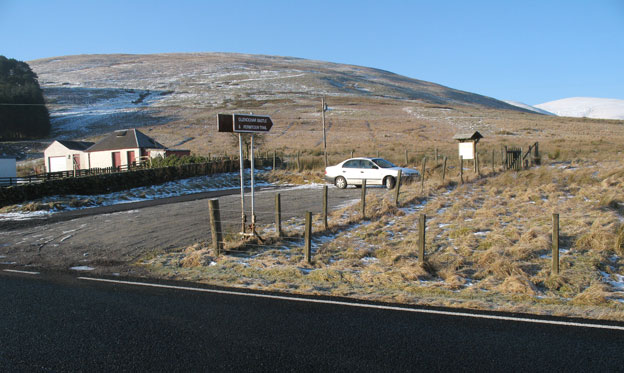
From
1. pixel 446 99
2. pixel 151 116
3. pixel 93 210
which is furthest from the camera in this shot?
pixel 446 99

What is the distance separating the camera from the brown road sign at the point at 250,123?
404 inches

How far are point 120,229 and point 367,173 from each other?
11.8 m

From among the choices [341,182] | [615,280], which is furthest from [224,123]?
[341,182]

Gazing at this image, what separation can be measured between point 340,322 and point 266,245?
5.28m

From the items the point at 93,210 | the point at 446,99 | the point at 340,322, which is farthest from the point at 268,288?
the point at 446,99

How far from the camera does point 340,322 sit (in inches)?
215

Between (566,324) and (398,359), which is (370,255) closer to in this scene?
(566,324)

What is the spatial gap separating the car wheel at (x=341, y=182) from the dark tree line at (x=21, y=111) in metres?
66.8

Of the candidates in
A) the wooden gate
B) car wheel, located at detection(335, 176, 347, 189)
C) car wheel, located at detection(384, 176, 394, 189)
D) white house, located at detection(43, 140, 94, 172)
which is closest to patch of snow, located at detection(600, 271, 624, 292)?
car wheel, located at detection(384, 176, 394, 189)

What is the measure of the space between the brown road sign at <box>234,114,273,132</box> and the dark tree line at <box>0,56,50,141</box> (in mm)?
74822

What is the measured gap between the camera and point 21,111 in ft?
249

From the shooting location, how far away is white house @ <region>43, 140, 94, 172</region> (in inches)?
1725

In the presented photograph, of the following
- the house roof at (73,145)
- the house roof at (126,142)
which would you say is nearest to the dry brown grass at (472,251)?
the house roof at (126,142)

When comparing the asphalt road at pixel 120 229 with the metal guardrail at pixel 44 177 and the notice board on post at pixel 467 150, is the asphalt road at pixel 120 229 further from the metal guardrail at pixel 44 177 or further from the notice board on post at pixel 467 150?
the metal guardrail at pixel 44 177
